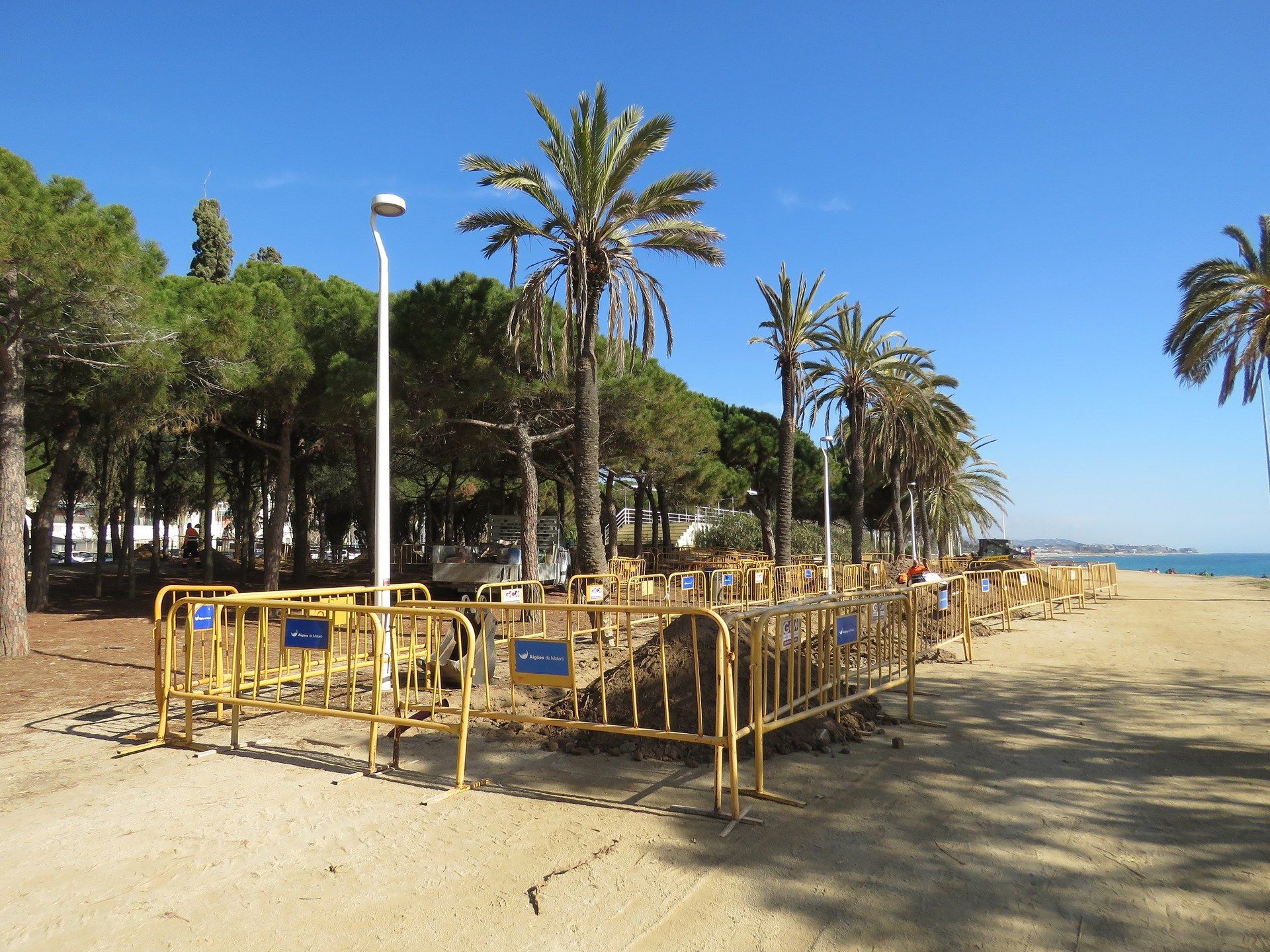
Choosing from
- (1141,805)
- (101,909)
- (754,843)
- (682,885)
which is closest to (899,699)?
(1141,805)

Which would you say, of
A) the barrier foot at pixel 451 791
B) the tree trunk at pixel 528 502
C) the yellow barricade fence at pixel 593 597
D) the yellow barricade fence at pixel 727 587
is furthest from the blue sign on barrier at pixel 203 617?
the tree trunk at pixel 528 502

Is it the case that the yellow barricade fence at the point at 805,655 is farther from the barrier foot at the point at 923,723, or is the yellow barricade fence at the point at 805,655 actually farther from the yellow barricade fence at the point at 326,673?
the yellow barricade fence at the point at 326,673

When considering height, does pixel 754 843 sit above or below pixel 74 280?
below

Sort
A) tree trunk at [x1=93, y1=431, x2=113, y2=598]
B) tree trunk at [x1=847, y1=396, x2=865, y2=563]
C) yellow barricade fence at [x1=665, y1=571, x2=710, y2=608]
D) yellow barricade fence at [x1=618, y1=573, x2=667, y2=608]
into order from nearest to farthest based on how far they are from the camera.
→ yellow barricade fence at [x1=618, y1=573, x2=667, y2=608] < yellow barricade fence at [x1=665, y1=571, x2=710, y2=608] < tree trunk at [x1=93, y1=431, x2=113, y2=598] < tree trunk at [x1=847, y1=396, x2=865, y2=563]

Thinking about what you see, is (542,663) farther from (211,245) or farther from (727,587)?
(211,245)

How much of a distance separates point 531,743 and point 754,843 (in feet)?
9.59

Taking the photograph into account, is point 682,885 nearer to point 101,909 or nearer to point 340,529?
point 101,909

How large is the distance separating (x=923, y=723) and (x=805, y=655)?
2091 millimetres

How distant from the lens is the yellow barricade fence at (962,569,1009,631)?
1620cm

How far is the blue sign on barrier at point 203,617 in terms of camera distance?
7.08 metres

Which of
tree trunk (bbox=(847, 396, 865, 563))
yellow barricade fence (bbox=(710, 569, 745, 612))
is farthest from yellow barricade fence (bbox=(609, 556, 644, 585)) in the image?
tree trunk (bbox=(847, 396, 865, 563))

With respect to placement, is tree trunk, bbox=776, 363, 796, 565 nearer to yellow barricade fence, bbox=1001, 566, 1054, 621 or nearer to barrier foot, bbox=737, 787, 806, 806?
yellow barricade fence, bbox=1001, 566, 1054, 621

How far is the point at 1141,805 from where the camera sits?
5359 millimetres

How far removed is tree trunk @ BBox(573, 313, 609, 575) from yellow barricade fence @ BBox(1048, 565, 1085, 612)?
11.7 meters
